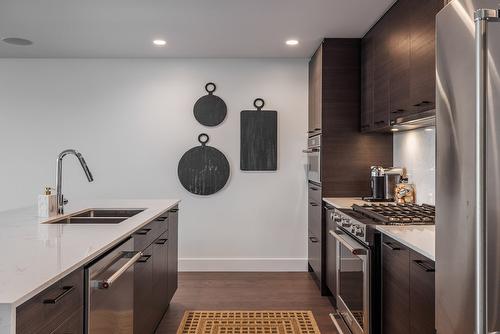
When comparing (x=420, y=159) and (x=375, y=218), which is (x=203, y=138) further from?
(x=375, y=218)

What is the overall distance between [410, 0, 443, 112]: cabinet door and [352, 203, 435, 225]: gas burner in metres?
0.64

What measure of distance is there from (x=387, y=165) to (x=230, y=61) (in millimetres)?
2111

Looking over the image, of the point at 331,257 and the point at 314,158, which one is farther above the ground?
the point at 314,158

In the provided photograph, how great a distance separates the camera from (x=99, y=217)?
2.63m

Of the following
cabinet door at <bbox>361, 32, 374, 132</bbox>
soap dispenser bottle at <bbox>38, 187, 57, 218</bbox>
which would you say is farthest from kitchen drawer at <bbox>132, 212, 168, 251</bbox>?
cabinet door at <bbox>361, 32, 374, 132</bbox>

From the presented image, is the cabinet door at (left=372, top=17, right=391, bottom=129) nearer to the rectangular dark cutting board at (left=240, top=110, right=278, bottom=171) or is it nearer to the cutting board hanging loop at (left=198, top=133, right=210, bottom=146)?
the rectangular dark cutting board at (left=240, top=110, right=278, bottom=171)

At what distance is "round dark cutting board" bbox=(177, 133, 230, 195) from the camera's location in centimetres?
448

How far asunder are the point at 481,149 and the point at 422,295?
95 cm

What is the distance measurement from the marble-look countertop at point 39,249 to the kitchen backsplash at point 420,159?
1.99 metres

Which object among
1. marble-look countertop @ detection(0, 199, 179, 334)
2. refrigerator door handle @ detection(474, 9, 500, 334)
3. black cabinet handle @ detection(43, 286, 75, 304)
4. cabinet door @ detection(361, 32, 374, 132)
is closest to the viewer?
refrigerator door handle @ detection(474, 9, 500, 334)

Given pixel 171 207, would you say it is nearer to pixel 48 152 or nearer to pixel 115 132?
pixel 115 132

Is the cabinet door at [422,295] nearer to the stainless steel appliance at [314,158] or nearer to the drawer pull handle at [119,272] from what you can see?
the drawer pull handle at [119,272]

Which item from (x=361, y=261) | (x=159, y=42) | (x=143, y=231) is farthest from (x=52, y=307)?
(x=159, y=42)

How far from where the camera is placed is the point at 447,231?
3.63 ft
